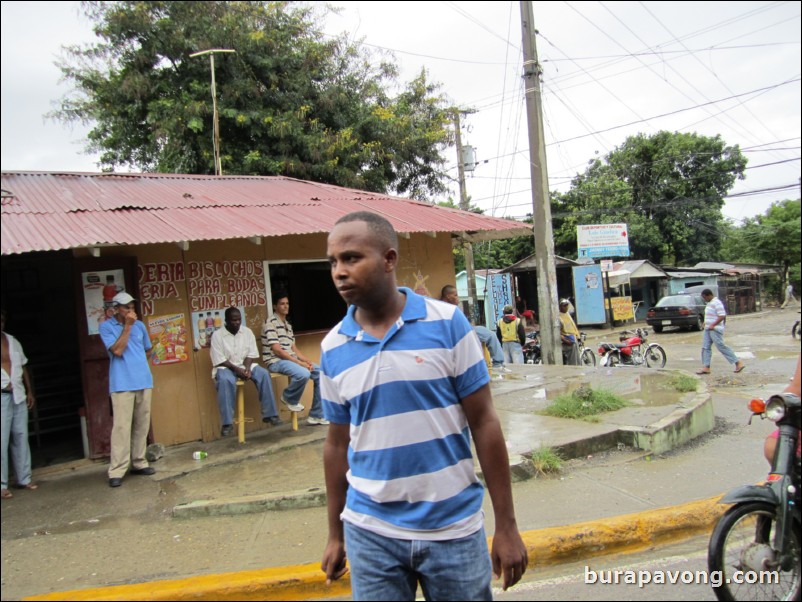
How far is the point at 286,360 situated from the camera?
659cm

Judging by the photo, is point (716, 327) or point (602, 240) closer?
point (716, 327)

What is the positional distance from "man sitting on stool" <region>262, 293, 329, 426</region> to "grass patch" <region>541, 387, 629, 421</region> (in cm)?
271

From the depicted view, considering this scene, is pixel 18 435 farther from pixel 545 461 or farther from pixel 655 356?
pixel 655 356

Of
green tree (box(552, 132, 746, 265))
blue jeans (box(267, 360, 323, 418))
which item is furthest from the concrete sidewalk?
green tree (box(552, 132, 746, 265))

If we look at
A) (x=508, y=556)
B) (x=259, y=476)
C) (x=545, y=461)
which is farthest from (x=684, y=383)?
(x=508, y=556)

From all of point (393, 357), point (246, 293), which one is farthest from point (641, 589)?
point (246, 293)

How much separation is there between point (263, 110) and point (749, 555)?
12.2 m

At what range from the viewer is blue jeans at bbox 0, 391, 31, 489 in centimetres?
463

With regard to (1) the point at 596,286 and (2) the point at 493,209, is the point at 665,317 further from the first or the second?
(2) the point at 493,209

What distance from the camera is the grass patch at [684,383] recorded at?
761 centimetres

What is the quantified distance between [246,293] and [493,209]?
46.1 ft

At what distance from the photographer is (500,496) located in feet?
6.17

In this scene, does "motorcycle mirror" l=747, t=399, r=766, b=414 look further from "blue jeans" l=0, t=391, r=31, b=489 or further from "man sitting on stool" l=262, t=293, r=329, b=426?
"blue jeans" l=0, t=391, r=31, b=489

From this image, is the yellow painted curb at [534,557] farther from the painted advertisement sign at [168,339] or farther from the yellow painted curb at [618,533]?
the painted advertisement sign at [168,339]
